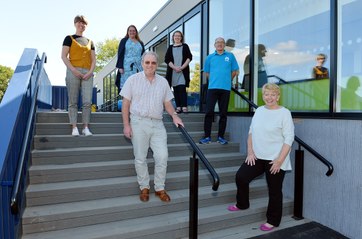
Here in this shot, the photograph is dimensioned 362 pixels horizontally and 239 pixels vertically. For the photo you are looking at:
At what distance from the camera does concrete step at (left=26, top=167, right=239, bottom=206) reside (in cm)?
284

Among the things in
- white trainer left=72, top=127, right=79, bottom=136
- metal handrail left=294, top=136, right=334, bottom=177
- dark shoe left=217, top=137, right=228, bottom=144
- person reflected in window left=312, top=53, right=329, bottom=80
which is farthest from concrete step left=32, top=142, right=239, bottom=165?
person reflected in window left=312, top=53, right=329, bottom=80

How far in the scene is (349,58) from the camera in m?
3.24

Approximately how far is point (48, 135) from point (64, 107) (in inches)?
300

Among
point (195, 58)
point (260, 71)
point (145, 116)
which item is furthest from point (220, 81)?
point (195, 58)

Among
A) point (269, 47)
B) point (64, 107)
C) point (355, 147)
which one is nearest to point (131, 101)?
point (355, 147)

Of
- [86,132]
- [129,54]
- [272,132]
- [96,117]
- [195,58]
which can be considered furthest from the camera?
[195,58]

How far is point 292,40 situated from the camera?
4152 mm

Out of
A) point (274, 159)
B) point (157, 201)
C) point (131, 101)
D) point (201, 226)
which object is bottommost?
point (201, 226)

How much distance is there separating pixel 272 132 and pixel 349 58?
1.31m

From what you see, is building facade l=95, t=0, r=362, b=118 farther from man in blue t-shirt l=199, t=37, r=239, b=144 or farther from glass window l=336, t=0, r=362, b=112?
man in blue t-shirt l=199, t=37, r=239, b=144

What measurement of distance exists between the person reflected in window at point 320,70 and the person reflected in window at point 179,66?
222 centimetres

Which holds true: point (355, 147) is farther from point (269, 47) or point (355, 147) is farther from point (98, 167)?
point (98, 167)

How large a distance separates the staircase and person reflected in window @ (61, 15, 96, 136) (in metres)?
0.37

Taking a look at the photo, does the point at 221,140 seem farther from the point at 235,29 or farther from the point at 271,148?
the point at 235,29
